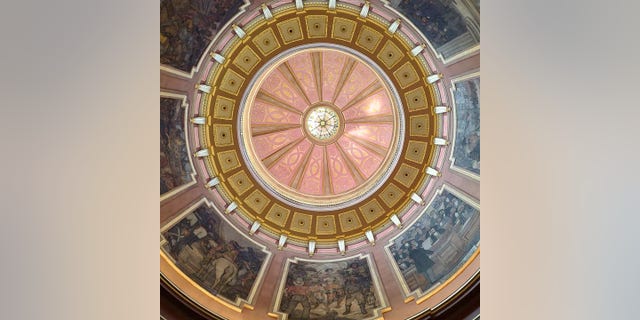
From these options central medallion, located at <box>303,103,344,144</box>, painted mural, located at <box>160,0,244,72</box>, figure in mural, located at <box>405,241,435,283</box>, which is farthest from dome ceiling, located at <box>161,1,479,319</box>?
central medallion, located at <box>303,103,344,144</box>

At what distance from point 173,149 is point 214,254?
9.60 feet

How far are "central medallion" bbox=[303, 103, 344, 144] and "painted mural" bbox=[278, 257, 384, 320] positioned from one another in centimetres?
450

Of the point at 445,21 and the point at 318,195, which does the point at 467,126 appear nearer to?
the point at 445,21

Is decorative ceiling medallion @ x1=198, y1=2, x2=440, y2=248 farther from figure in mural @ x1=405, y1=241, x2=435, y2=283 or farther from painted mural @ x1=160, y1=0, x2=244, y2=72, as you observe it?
figure in mural @ x1=405, y1=241, x2=435, y2=283

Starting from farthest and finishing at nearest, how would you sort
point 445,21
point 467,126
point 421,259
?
point 421,259
point 467,126
point 445,21

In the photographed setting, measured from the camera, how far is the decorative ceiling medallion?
15508 millimetres

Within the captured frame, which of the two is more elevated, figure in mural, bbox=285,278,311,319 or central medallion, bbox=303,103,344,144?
central medallion, bbox=303,103,344,144

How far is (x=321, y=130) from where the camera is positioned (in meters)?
19.0

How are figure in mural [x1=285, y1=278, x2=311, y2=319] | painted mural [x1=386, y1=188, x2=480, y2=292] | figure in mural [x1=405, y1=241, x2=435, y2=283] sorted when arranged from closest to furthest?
painted mural [x1=386, y1=188, x2=480, y2=292], figure in mural [x1=405, y1=241, x2=435, y2=283], figure in mural [x1=285, y1=278, x2=311, y2=319]

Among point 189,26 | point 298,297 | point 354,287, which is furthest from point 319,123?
point 189,26
